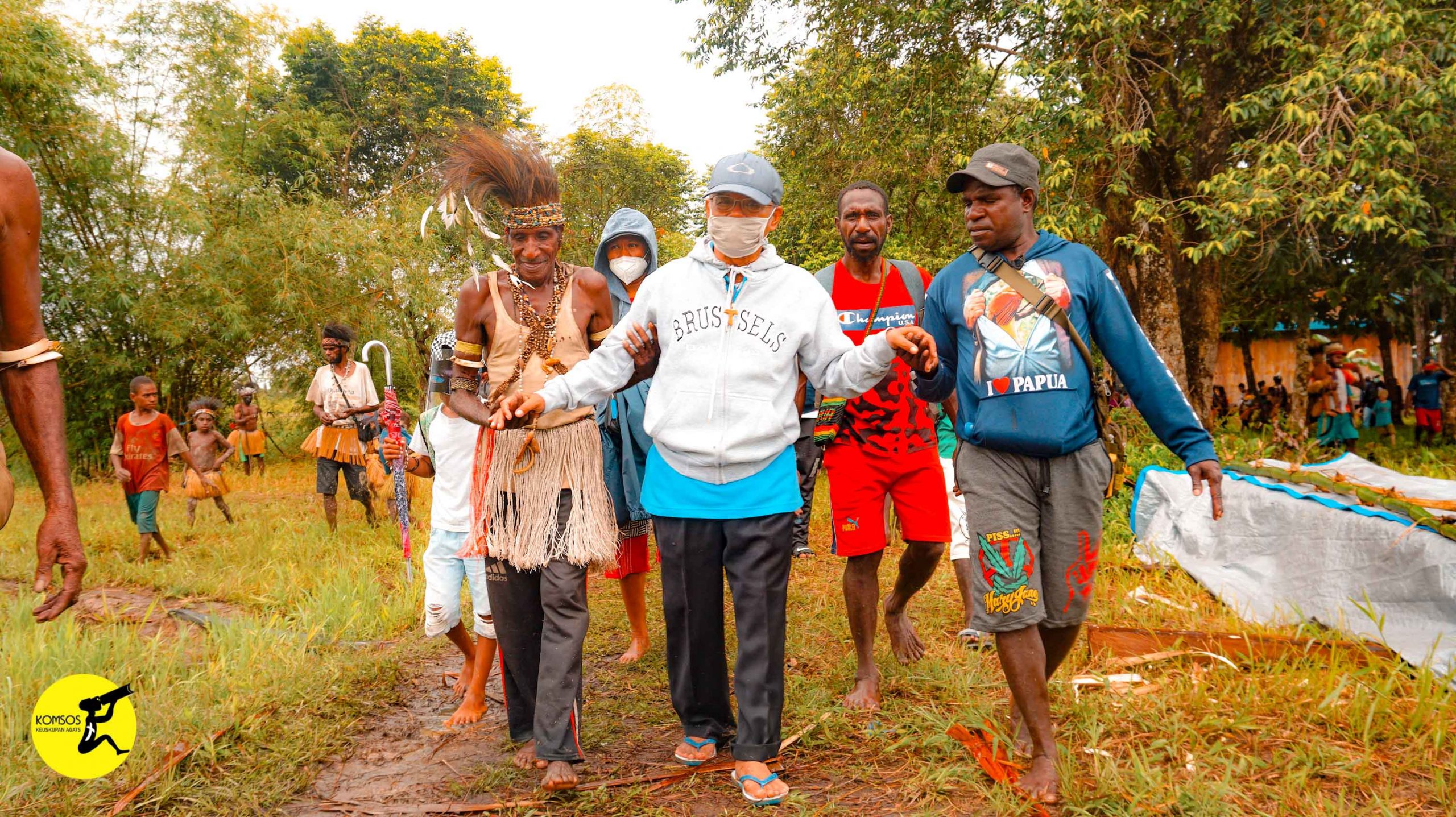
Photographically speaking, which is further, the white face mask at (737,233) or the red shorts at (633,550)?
the red shorts at (633,550)

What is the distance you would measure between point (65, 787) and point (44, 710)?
113cm

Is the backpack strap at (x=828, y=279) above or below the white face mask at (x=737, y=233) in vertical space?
below

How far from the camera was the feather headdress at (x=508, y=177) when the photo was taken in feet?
11.8

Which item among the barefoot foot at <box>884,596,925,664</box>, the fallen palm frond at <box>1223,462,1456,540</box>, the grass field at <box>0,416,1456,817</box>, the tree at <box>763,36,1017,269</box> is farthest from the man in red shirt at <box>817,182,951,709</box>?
the tree at <box>763,36,1017,269</box>

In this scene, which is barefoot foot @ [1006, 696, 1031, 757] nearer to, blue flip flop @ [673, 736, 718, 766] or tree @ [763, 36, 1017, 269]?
blue flip flop @ [673, 736, 718, 766]

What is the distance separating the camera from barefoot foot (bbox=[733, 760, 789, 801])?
10.2ft

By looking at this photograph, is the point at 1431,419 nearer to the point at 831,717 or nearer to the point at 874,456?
the point at 874,456

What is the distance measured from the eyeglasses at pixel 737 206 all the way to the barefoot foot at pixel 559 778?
204 centimetres

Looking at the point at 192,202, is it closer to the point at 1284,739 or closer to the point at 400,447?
the point at 400,447

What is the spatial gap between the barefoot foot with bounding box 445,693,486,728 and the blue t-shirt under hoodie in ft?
8.11

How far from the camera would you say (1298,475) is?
A: 19.1 feet

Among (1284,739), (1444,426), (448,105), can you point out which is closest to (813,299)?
(1284,739)

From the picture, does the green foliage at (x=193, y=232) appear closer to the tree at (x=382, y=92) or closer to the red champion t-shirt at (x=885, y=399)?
the tree at (x=382, y=92)

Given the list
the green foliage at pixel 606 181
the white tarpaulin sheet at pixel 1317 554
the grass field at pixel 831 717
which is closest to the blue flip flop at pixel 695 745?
the grass field at pixel 831 717
